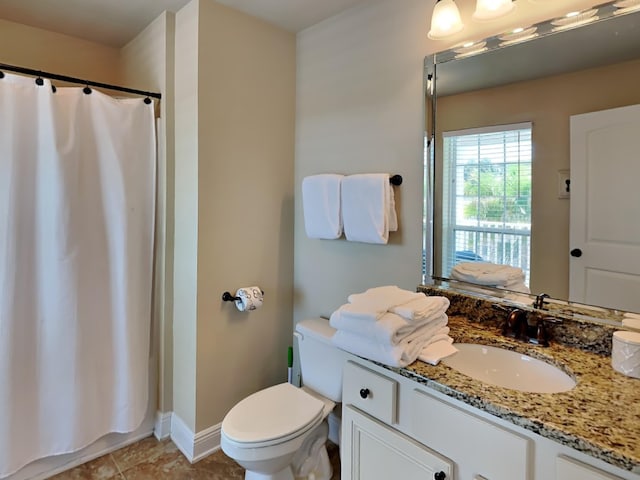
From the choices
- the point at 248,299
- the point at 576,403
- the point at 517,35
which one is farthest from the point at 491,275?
the point at 248,299

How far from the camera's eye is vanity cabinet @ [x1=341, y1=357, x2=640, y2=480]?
0.85m

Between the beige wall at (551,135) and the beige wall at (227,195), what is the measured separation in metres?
→ 1.26

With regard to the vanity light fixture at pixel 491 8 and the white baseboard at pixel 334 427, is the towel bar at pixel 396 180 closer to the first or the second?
the vanity light fixture at pixel 491 8

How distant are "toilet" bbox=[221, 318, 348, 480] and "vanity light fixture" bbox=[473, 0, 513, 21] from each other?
143cm

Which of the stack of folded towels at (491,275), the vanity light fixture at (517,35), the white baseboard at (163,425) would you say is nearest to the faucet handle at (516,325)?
the stack of folded towels at (491,275)

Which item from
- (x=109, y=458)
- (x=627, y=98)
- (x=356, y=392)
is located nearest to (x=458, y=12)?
(x=627, y=98)

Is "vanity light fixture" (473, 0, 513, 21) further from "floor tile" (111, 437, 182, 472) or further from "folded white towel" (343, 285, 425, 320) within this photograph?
"floor tile" (111, 437, 182, 472)

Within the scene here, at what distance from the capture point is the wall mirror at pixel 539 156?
1.22 meters

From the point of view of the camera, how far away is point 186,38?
195 cm

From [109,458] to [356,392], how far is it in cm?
161

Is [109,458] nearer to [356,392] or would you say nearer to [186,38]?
[356,392]

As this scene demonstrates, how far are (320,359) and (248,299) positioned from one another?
1.64ft

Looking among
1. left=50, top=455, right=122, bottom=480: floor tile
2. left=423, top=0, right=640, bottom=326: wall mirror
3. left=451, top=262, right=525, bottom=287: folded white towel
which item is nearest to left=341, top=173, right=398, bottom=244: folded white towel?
left=423, top=0, right=640, bottom=326: wall mirror

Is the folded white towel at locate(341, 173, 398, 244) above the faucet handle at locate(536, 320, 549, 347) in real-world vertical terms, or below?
above
